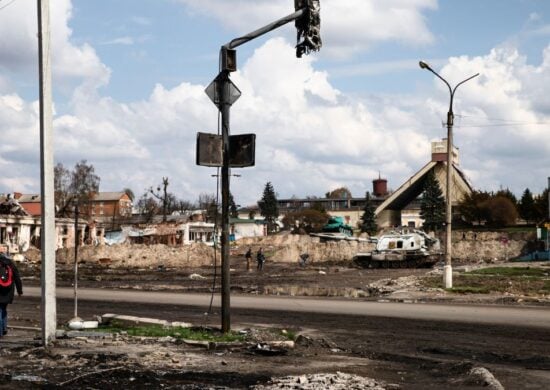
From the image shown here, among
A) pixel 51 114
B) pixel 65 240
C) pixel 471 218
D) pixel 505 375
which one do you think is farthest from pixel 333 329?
pixel 471 218

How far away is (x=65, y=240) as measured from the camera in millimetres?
98625

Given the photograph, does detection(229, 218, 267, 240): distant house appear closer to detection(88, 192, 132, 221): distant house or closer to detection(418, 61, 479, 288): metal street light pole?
detection(88, 192, 132, 221): distant house

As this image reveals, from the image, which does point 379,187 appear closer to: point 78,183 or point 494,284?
point 78,183

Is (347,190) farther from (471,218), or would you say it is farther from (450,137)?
(450,137)

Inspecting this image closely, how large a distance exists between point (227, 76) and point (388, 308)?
1060 cm

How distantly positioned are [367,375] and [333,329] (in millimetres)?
6234

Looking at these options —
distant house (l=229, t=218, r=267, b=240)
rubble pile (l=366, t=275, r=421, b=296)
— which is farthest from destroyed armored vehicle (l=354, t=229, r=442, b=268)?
distant house (l=229, t=218, r=267, b=240)

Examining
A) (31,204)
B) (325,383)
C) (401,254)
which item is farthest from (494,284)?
(31,204)

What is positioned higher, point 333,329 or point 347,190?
point 347,190

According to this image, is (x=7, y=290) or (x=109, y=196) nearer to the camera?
(x=7, y=290)

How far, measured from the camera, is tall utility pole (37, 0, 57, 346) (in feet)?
37.2

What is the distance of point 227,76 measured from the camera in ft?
42.5

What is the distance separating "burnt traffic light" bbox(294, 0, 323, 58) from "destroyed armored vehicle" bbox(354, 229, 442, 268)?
43.6 meters

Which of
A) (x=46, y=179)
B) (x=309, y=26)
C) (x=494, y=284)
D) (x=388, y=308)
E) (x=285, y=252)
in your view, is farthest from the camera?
(x=285, y=252)
